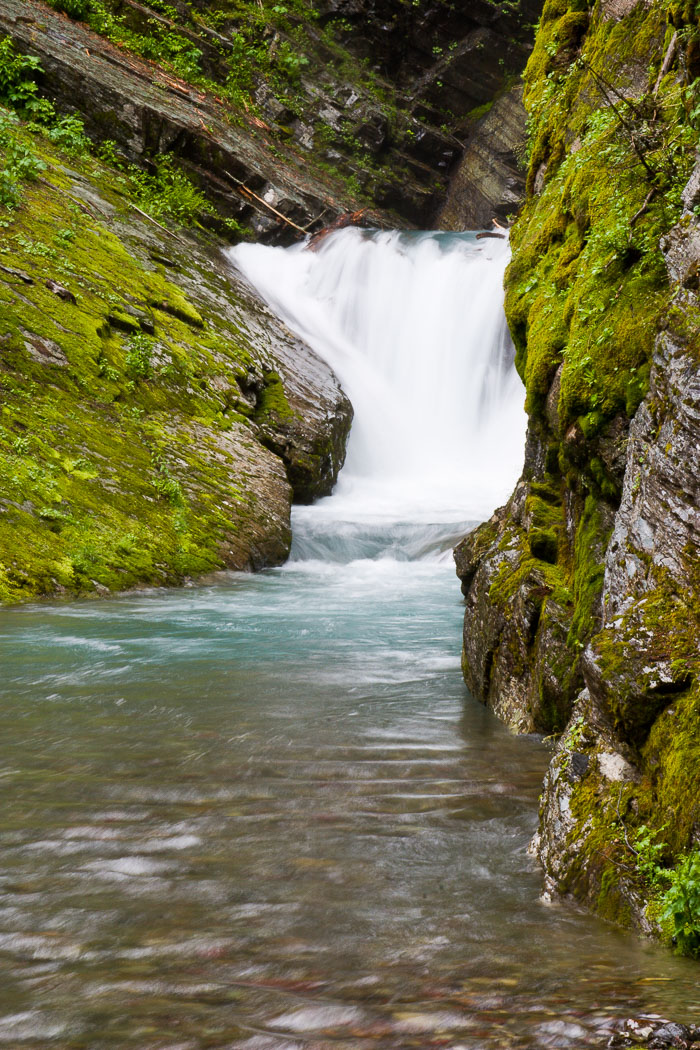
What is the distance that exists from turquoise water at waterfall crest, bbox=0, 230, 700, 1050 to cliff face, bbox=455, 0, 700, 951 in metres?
0.31

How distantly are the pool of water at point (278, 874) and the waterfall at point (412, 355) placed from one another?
8321 mm

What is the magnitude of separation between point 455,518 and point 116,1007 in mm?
11115

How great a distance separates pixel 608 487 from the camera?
411 cm

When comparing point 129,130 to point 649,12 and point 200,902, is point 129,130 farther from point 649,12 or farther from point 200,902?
point 200,902

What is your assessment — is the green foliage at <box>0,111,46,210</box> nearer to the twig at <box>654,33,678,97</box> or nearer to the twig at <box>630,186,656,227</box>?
the twig at <box>654,33,678,97</box>

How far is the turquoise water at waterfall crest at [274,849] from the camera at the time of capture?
186 centimetres

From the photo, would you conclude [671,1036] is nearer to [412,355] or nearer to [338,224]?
[412,355]

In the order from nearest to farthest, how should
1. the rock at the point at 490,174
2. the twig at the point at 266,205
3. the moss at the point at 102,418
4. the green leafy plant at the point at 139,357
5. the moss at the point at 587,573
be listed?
1. the moss at the point at 587,573
2. the moss at the point at 102,418
3. the green leafy plant at the point at 139,357
4. the twig at the point at 266,205
5. the rock at the point at 490,174

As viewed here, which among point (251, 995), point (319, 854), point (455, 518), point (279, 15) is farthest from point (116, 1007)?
point (279, 15)

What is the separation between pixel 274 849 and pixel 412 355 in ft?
52.7

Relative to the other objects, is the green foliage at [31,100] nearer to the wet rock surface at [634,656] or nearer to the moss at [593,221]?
the moss at [593,221]

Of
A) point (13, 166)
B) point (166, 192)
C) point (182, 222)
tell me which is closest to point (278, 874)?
point (13, 166)

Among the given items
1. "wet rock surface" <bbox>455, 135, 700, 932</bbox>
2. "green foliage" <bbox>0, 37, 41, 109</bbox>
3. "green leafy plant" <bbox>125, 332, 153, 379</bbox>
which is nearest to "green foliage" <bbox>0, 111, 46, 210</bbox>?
"green foliage" <bbox>0, 37, 41, 109</bbox>

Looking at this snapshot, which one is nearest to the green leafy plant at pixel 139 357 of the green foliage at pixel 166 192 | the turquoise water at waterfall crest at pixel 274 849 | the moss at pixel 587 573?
the turquoise water at waterfall crest at pixel 274 849
